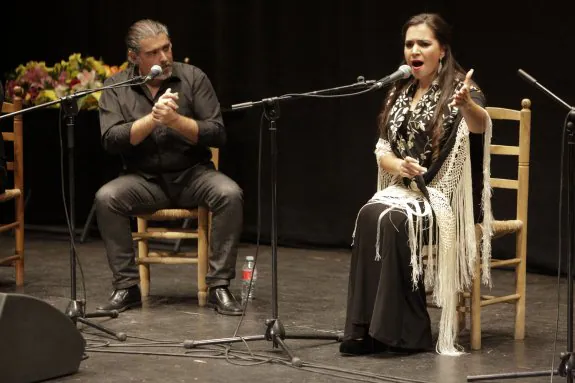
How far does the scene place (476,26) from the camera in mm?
5859

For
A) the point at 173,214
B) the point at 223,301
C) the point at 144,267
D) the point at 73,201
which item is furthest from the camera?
the point at 144,267

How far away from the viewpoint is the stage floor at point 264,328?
3.76 meters

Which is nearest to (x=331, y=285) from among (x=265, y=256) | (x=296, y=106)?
(x=265, y=256)

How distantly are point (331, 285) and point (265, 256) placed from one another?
101 centimetres

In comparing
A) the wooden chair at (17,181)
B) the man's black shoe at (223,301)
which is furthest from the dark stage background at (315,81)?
the man's black shoe at (223,301)

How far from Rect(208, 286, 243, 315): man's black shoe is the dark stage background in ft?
5.99

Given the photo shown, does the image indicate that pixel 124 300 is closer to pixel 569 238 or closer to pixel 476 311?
pixel 476 311

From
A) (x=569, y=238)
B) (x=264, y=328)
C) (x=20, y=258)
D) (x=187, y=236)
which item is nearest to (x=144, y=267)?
(x=187, y=236)

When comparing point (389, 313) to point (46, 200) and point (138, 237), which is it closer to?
point (138, 237)

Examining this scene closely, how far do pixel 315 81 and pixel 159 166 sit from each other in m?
1.85

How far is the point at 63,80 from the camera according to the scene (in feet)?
21.6

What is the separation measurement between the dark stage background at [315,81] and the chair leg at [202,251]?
168cm

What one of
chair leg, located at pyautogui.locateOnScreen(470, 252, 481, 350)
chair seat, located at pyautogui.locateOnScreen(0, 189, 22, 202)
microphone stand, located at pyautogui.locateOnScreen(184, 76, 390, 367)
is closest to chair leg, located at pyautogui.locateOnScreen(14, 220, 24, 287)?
chair seat, located at pyautogui.locateOnScreen(0, 189, 22, 202)

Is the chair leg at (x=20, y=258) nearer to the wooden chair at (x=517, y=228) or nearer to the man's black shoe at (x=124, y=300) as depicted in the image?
the man's black shoe at (x=124, y=300)
